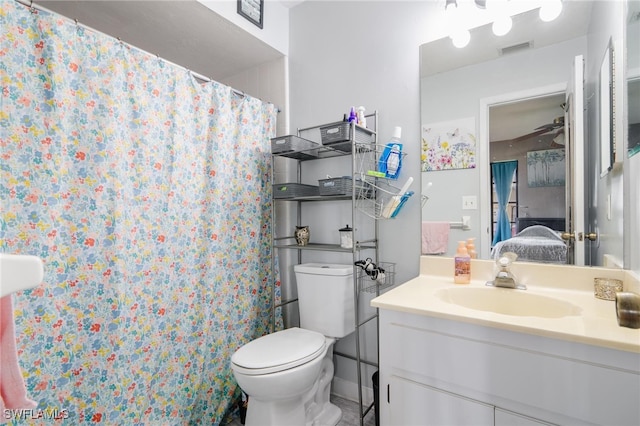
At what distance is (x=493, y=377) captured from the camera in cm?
97

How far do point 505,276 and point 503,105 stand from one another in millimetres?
780

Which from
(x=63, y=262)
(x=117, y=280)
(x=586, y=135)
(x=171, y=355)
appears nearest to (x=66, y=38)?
(x=63, y=262)

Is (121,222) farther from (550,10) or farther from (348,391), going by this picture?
(550,10)

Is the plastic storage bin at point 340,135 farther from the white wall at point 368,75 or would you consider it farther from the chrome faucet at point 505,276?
the chrome faucet at point 505,276

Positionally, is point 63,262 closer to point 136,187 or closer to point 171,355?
point 136,187

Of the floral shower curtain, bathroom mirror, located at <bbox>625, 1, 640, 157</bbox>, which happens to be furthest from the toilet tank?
bathroom mirror, located at <bbox>625, 1, 640, 157</bbox>

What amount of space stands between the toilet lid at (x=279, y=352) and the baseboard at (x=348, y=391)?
500mm

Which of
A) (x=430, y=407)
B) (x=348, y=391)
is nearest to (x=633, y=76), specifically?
(x=430, y=407)

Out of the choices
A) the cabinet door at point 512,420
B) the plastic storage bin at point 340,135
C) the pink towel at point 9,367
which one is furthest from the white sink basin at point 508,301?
the pink towel at point 9,367

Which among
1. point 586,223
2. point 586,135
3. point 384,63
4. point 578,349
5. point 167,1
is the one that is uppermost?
point 167,1

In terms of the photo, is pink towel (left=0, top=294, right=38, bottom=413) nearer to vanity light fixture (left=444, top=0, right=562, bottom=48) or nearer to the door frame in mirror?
the door frame in mirror

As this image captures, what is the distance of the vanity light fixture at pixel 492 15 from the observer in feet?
4.46

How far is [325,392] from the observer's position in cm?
178

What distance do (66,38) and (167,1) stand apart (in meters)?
0.62
